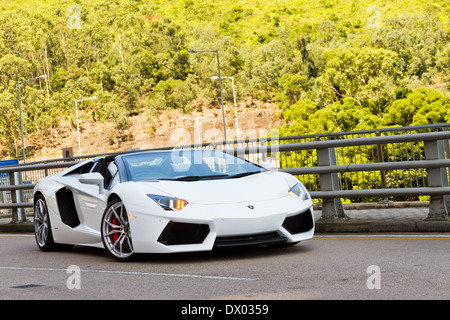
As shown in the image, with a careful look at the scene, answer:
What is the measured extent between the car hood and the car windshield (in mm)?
266

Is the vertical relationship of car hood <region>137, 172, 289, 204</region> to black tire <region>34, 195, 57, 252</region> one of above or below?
above

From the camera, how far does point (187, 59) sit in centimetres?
A: 13138

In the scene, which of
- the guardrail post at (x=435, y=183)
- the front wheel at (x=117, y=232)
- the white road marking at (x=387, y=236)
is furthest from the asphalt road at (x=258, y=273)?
the guardrail post at (x=435, y=183)

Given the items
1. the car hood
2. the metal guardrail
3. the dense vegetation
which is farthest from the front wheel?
the dense vegetation

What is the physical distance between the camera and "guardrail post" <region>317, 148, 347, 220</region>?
398 inches

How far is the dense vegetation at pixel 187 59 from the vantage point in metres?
95.8

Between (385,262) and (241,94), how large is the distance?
349 feet

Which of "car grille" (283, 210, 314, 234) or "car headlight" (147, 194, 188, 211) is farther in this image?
"car grille" (283, 210, 314, 234)

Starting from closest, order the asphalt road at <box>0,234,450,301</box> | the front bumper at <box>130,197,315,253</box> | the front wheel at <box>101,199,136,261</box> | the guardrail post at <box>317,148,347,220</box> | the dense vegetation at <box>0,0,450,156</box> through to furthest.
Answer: the asphalt road at <box>0,234,450,301</box> → the front bumper at <box>130,197,315,253</box> → the front wheel at <box>101,199,136,261</box> → the guardrail post at <box>317,148,347,220</box> → the dense vegetation at <box>0,0,450,156</box>

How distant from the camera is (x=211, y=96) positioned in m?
115

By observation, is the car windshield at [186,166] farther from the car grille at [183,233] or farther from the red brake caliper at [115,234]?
the car grille at [183,233]

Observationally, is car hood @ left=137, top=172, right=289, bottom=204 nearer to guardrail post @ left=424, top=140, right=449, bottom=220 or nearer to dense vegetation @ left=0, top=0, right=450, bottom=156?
guardrail post @ left=424, top=140, right=449, bottom=220

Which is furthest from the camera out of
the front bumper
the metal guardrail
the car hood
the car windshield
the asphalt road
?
the metal guardrail

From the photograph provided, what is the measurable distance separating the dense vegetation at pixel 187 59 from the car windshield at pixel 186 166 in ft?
240
